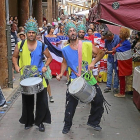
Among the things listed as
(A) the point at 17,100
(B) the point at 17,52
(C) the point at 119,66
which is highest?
(B) the point at 17,52

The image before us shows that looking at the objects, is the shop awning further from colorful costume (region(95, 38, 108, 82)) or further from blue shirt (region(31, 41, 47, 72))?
colorful costume (region(95, 38, 108, 82))

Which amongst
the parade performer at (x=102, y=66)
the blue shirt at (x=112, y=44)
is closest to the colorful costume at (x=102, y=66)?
the parade performer at (x=102, y=66)

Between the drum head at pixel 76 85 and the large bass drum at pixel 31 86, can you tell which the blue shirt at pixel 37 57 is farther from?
the drum head at pixel 76 85

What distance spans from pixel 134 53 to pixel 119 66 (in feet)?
1.73

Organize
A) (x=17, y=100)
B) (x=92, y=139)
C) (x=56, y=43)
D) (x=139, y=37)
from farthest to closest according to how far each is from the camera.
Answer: (x=56, y=43), (x=139, y=37), (x=17, y=100), (x=92, y=139)

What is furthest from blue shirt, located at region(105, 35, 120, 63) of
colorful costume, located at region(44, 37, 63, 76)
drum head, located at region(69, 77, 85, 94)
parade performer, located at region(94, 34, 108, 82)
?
drum head, located at region(69, 77, 85, 94)

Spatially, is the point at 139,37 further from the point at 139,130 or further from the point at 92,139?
the point at 92,139

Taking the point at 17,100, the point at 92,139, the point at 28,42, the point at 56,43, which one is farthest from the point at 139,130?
the point at 56,43

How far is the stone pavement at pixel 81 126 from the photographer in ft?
15.8

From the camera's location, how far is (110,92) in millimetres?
7934

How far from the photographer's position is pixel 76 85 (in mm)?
4473

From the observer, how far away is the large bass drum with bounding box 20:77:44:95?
4.49 m

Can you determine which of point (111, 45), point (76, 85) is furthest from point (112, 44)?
point (76, 85)

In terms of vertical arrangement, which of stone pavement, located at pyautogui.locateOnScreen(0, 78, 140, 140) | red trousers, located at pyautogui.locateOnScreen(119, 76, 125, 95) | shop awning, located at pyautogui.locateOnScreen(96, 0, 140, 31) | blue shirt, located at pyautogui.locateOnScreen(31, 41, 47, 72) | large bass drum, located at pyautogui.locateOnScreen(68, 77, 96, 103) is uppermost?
shop awning, located at pyautogui.locateOnScreen(96, 0, 140, 31)
